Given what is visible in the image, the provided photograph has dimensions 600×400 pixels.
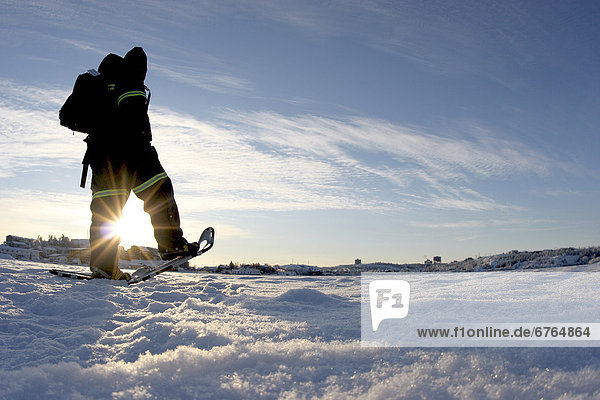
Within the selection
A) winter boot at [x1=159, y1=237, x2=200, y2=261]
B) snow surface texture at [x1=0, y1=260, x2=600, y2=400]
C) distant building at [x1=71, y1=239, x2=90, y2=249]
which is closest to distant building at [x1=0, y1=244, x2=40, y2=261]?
distant building at [x1=71, y1=239, x2=90, y2=249]

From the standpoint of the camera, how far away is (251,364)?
141 centimetres

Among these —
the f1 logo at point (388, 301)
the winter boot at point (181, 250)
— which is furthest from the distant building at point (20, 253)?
the f1 logo at point (388, 301)

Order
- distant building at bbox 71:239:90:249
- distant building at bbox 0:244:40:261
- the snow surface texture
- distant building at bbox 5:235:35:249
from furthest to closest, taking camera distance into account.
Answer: distant building at bbox 71:239:90:249
distant building at bbox 5:235:35:249
distant building at bbox 0:244:40:261
the snow surface texture

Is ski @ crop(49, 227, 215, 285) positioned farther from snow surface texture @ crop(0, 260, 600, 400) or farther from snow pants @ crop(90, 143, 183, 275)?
snow surface texture @ crop(0, 260, 600, 400)

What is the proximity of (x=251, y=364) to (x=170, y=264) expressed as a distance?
3245mm

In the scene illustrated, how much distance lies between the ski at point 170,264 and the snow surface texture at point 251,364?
2015 mm

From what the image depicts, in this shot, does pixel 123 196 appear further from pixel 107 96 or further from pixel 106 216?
pixel 107 96

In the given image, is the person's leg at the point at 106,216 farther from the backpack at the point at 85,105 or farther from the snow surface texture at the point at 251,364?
the snow surface texture at the point at 251,364

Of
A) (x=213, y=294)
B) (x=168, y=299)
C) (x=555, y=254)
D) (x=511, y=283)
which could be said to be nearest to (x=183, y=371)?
(x=168, y=299)

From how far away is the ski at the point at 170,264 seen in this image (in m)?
4.25

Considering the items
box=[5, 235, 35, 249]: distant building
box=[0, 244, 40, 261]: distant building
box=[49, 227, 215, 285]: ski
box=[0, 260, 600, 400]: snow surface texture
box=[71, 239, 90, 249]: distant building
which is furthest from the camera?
box=[71, 239, 90, 249]: distant building

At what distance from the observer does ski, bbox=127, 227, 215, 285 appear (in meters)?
4.25

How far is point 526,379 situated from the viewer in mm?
1166

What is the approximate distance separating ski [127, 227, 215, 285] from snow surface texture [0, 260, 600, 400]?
2015 mm
